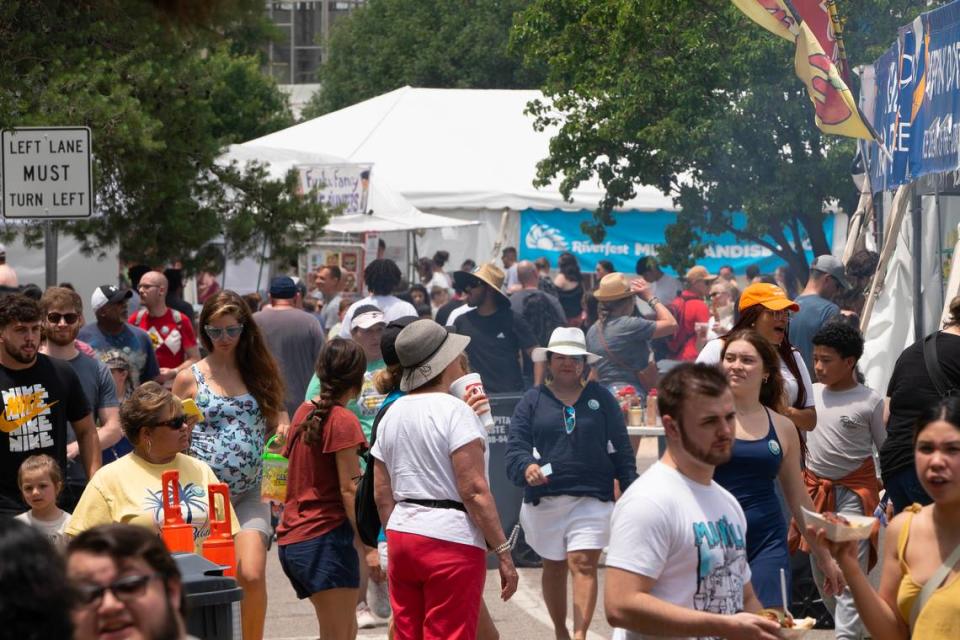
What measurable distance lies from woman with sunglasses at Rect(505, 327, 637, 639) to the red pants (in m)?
2.25

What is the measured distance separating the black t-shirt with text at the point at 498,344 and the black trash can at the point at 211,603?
6.50 metres

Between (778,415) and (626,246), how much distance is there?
21.9 metres

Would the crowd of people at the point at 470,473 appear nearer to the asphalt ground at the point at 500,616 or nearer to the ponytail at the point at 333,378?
the ponytail at the point at 333,378

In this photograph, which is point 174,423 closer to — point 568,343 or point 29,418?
point 29,418

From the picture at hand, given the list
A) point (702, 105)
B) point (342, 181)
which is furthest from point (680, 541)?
point (342, 181)

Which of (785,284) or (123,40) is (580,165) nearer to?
(785,284)

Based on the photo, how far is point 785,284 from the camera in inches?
875

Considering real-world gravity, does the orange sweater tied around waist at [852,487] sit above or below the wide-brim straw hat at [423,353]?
below

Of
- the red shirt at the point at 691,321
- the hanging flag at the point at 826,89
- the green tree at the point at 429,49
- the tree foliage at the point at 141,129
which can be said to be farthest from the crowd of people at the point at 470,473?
the green tree at the point at 429,49

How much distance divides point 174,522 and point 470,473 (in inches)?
46.1

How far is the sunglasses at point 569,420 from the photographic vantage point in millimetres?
8578

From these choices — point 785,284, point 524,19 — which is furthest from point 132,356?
point 785,284

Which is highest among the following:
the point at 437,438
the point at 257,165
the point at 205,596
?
the point at 257,165

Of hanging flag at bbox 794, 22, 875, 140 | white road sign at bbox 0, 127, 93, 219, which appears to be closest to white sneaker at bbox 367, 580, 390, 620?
white road sign at bbox 0, 127, 93, 219
